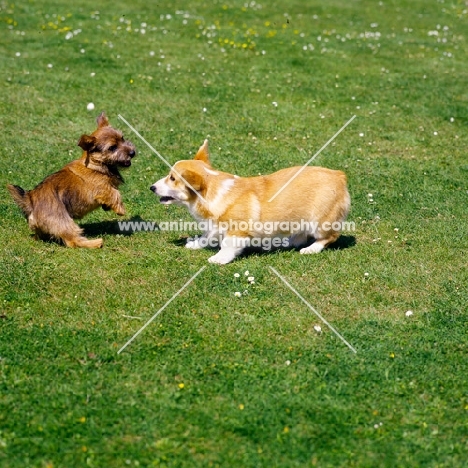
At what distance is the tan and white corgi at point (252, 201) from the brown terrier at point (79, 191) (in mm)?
853

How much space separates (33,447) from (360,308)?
3.42 metres

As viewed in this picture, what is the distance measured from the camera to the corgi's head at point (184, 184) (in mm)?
7102

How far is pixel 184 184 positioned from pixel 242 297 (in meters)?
1.46

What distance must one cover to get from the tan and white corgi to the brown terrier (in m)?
0.85

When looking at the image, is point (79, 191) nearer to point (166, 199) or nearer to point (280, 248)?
point (166, 199)

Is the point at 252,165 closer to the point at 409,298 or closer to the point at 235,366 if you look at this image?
the point at 409,298

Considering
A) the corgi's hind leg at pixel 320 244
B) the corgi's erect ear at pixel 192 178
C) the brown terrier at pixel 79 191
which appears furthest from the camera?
the corgi's hind leg at pixel 320 244

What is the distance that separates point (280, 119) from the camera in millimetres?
11977

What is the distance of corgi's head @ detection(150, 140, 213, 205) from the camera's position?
7102mm

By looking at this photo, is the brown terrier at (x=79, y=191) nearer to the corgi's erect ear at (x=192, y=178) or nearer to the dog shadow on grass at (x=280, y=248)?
the dog shadow on grass at (x=280, y=248)

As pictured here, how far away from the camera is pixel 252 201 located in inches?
284

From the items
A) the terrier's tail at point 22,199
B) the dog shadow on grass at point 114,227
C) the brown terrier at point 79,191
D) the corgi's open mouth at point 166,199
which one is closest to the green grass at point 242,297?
the dog shadow on grass at point 114,227

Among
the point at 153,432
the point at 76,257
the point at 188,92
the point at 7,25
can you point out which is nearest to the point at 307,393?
the point at 153,432

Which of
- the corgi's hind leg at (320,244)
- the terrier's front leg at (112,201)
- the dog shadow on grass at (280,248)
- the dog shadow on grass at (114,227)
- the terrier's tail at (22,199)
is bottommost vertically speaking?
the dog shadow on grass at (114,227)
